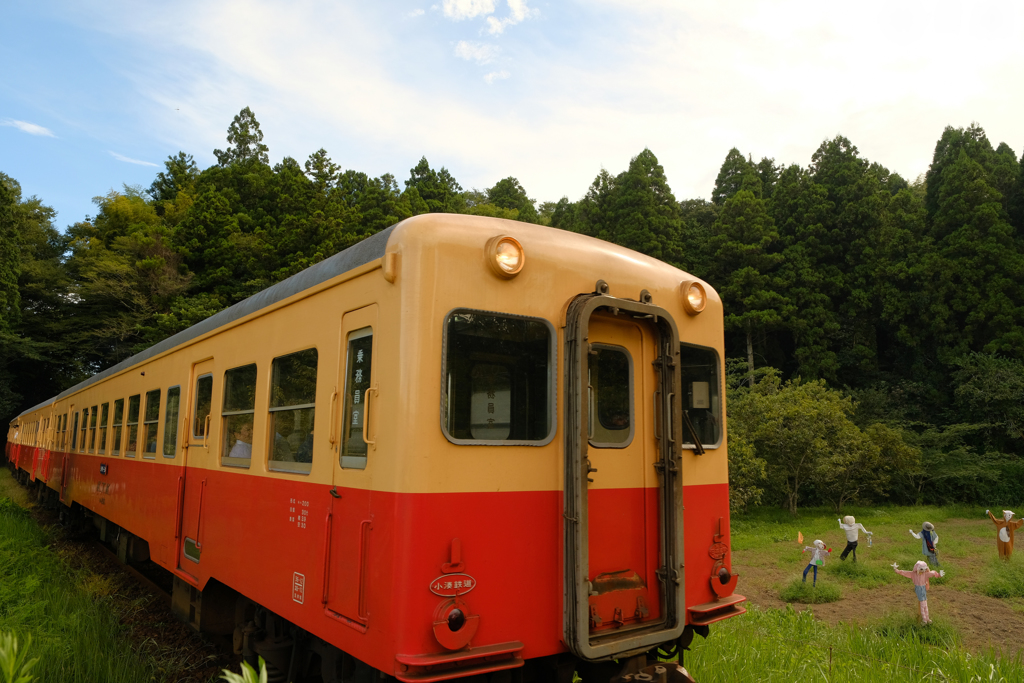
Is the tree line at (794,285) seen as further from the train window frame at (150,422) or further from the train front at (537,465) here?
the train front at (537,465)

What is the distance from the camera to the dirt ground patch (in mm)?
10094

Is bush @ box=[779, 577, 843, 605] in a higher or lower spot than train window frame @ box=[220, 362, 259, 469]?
lower

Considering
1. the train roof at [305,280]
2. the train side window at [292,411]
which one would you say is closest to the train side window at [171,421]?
the train roof at [305,280]

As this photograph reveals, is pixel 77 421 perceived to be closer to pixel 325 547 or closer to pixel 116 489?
pixel 116 489

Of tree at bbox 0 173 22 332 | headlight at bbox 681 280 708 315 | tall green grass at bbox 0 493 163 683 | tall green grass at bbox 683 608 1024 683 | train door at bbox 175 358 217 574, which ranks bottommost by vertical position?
tall green grass at bbox 683 608 1024 683

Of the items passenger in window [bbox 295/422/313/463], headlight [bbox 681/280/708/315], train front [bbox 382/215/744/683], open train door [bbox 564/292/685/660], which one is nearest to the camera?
train front [bbox 382/215/744/683]

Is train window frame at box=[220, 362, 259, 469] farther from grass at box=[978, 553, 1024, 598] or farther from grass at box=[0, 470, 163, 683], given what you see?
grass at box=[978, 553, 1024, 598]

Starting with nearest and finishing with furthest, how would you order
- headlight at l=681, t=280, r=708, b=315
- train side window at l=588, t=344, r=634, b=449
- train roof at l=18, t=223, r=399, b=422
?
1. train roof at l=18, t=223, r=399, b=422
2. train side window at l=588, t=344, r=634, b=449
3. headlight at l=681, t=280, r=708, b=315

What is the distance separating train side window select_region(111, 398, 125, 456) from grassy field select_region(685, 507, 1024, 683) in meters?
7.81

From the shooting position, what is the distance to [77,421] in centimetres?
1307

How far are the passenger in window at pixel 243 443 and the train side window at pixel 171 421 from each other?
1.62m

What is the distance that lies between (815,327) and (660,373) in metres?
A: 35.5

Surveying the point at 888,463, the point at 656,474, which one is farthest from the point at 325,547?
the point at 888,463

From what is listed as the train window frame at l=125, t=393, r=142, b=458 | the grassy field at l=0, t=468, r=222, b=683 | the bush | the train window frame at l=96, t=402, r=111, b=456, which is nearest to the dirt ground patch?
the bush
